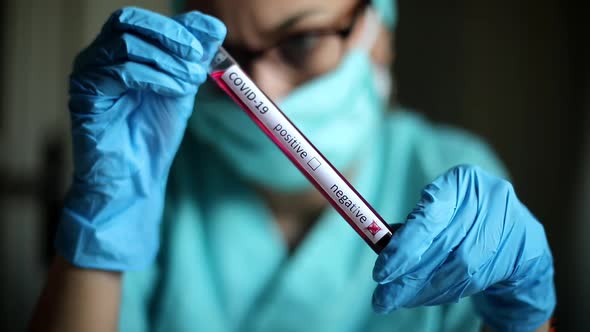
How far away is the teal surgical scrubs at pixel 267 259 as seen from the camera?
2.45 feet

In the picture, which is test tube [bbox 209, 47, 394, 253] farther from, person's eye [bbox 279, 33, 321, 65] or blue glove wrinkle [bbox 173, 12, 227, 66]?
person's eye [bbox 279, 33, 321, 65]

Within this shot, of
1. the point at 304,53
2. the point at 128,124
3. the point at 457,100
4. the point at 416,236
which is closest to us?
the point at 416,236

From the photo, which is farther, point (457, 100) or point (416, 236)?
point (457, 100)

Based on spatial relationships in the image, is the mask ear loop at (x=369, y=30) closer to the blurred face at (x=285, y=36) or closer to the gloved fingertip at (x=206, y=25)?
the blurred face at (x=285, y=36)

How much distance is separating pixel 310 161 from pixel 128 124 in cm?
30

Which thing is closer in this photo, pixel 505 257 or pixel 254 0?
pixel 505 257

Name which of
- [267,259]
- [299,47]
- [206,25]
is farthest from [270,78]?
[267,259]

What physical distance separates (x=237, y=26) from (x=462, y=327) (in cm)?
59

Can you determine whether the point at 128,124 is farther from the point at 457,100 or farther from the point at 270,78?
the point at 457,100

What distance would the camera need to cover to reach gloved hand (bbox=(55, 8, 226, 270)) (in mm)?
599

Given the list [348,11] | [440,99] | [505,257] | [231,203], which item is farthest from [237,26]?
[505,257]

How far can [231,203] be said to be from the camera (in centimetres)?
83

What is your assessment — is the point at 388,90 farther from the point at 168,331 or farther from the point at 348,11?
the point at 168,331

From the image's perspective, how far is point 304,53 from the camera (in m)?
0.78
